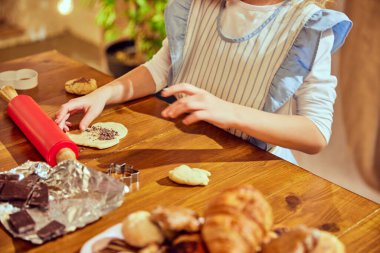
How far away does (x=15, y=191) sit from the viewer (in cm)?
98

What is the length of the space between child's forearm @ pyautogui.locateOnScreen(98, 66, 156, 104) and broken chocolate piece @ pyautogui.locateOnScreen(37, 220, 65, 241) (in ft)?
1.84

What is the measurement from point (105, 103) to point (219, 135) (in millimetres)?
348

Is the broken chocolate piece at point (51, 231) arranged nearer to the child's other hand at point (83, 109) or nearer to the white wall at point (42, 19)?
the child's other hand at point (83, 109)

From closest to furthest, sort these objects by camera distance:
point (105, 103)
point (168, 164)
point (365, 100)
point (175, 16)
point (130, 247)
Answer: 1. point (130, 247)
2. point (168, 164)
3. point (105, 103)
4. point (175, 16)
5. point (365, 100)

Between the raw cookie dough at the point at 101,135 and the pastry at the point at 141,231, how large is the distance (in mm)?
417

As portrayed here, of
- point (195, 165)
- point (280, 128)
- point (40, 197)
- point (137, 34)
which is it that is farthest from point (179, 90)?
point (137, 34)

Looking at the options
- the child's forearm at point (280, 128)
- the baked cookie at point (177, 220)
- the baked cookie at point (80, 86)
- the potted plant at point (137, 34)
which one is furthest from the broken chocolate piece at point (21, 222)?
the potted plant at point (137, 34)

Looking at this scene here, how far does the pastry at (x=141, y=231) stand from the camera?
775 millimetres

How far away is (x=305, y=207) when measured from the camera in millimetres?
1012

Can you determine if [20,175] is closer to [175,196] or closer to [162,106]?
[175,196]

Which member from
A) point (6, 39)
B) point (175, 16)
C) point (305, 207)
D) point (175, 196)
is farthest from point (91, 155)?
point (6, 39)

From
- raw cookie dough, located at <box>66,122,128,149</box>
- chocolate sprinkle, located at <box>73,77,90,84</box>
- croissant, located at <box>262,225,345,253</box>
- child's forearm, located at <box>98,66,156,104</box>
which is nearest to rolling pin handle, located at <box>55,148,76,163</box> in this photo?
raw cookie dough, located at <box>66,122,128,149</box>

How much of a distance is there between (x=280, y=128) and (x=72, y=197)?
0.57m

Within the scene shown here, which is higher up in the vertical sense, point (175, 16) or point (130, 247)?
point (175, 16)
